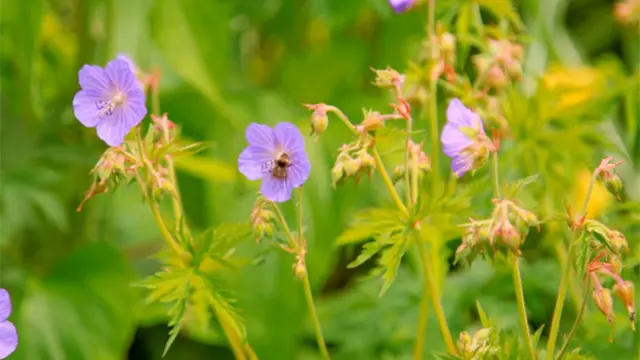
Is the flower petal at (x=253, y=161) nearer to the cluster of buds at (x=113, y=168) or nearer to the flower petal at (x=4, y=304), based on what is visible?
the cluster of buds at (x=113, y=168)

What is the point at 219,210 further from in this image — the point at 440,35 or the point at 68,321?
the point at 440,35

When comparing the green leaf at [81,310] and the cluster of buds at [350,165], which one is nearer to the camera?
the cluster of buds at [350,165]

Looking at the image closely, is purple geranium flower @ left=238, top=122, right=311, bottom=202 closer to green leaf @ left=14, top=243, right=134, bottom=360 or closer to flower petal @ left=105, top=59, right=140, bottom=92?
flower petal @ left=105, top=59, right=140, bottom=92

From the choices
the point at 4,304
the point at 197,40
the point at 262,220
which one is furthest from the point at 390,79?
the point at 197,40

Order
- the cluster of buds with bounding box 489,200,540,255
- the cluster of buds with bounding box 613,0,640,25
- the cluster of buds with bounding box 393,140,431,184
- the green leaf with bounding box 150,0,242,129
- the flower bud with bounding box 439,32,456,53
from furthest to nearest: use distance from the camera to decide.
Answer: the green leaf with bounding box 150,0,242,129 < the cluster of buds with bounding box 613,0,640,25 < the flower bud with bounding box 439,32,456,53 < the cluster of buds with bounding box 393,140,431,184 < the cluster of buds with bounding box 489,200,540,255

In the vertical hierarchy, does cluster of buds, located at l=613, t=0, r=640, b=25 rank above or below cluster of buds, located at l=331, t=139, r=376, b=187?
above

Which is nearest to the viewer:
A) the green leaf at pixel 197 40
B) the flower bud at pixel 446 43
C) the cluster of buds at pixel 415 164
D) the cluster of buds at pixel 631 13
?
the cluster of buds at pixel 415 164

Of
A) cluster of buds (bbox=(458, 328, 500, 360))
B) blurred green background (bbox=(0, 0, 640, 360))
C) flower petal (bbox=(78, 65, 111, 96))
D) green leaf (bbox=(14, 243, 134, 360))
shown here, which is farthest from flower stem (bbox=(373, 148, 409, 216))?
green leaf (bbox=(14, 243, 134, 360))

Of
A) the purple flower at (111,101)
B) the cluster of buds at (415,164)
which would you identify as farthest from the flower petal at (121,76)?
the cluster of buds at (415,164)
